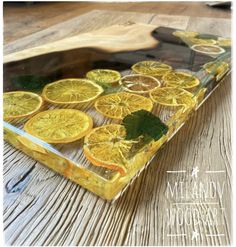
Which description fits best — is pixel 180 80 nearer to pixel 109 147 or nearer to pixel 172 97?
pixel 172 97

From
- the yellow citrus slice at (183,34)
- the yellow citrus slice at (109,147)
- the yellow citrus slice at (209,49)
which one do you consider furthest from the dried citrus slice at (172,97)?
the yellow citrus slice at (183,34)

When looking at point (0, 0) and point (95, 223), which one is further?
point (0, 0)

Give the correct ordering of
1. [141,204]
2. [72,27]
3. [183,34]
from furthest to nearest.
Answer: [72,27] < [183,34] < [141,204]

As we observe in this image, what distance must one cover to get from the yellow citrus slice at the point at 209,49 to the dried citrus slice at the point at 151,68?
132mm

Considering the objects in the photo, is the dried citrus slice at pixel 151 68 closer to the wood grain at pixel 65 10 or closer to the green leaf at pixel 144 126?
the green leaf at pixel 144 126

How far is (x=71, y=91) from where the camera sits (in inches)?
22.3

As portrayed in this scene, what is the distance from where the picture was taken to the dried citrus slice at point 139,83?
1.92ft

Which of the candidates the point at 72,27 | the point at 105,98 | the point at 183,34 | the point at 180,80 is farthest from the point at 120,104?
the point at 72,27

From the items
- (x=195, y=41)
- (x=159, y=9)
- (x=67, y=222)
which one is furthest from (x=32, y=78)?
(x=159, y=9)

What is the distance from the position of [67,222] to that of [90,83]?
0.96ft

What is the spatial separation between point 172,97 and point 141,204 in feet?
0.72

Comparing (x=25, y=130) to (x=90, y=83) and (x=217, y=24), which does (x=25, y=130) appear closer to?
(x=90, y=83)

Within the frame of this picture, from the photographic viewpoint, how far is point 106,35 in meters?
0.89

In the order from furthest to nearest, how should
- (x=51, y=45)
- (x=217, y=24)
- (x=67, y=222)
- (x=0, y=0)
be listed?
(x=217, y=24), (x=51, y=45), (x=0, y=0), (x=67, y=222)
